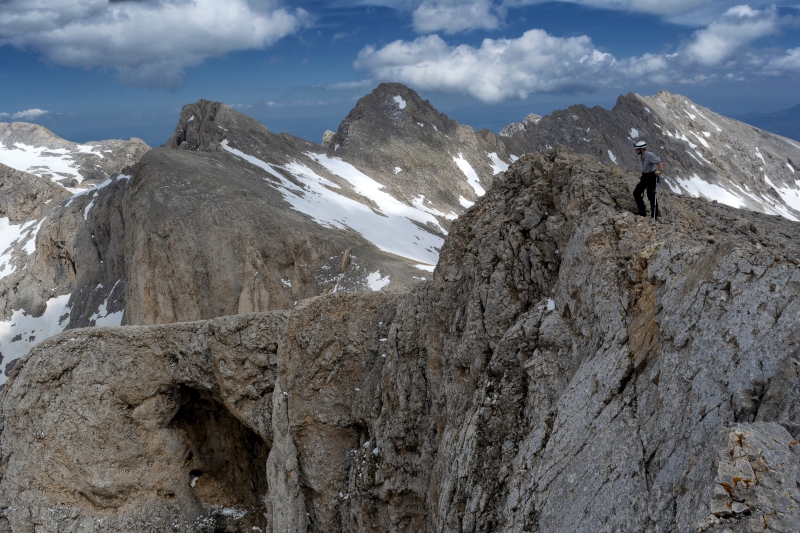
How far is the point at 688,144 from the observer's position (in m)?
143

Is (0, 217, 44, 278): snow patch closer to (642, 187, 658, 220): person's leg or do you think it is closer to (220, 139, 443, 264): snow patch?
(220, 139, 443, 264): snow patch

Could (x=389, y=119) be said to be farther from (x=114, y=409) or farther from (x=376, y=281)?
(x=114, y=409)

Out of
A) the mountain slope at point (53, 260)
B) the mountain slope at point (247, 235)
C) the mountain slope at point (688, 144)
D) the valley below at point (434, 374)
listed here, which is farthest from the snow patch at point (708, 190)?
the mountain slope at point (53, 260)

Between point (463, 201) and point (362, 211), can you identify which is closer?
point (362, 211)

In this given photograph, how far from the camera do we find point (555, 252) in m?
15.5

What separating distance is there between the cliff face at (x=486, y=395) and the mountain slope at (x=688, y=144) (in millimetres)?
117814

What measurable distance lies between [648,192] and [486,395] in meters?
7.03

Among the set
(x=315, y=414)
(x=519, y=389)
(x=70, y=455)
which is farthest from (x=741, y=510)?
(x=70, y=455)

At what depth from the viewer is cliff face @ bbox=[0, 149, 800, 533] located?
8.80 metres

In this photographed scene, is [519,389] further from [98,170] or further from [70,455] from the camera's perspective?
[98,170]

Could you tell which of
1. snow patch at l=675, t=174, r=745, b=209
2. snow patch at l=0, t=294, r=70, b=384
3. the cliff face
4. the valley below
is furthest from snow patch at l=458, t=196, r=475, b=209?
the cliff face

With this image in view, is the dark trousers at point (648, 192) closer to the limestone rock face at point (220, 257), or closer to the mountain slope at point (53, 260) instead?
the limestone rock face at point (220, 257)

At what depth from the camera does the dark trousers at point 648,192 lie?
46.4 feet

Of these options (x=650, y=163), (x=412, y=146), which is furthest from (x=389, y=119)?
(x=650, y=163)
